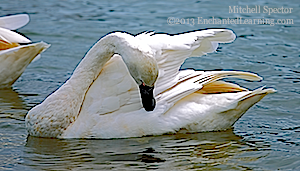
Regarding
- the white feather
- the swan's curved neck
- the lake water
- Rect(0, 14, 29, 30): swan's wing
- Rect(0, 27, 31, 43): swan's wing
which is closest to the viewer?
the lake water

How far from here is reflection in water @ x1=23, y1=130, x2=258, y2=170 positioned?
5797mm

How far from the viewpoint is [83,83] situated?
6.57 meters

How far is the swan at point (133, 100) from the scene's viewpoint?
6.31 m

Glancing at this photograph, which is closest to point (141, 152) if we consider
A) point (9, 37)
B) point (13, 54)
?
point (13, 54)

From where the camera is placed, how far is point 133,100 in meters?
6.32

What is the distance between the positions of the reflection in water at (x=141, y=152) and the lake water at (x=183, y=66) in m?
0.01

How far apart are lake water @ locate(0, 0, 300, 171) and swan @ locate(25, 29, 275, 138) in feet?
0.57

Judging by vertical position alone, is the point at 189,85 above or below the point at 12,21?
below

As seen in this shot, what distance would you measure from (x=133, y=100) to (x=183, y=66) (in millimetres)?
3536

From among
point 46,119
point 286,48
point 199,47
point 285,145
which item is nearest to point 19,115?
point 46,119

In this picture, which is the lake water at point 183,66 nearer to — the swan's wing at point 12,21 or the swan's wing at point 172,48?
the swan's wing at point 172,48

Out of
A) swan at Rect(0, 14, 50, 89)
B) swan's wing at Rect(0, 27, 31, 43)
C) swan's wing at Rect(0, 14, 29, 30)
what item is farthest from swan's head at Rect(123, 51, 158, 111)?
swan's wing at Rect(0, 14, 29, 30)

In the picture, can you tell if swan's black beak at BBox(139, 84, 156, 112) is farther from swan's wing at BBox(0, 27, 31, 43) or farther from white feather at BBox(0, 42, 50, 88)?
swan's wing at BBox(0, 27, 31, 43)

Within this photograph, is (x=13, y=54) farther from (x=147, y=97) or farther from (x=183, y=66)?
(x=147, y=97)
